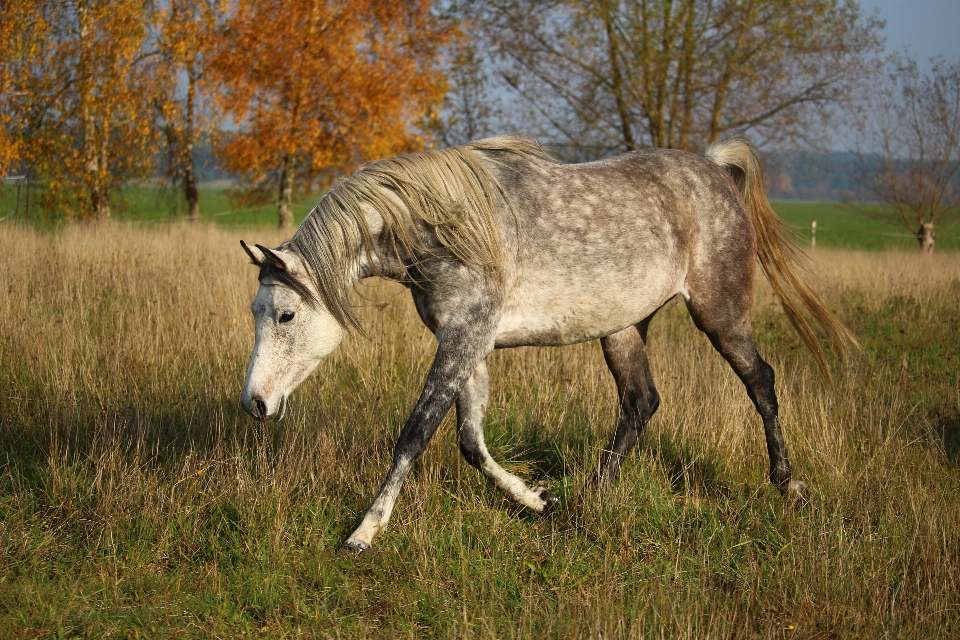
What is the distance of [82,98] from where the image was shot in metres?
12.9

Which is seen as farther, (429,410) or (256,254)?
(429,410)

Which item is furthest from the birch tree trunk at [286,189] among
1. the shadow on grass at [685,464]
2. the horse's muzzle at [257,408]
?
the horse's muzzle at [257,408]

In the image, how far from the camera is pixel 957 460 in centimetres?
435

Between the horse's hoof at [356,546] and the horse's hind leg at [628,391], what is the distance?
4.56 ft

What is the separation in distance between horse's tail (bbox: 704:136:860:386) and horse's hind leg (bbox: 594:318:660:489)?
2.98ft

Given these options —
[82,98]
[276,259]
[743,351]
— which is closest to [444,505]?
[276,259]

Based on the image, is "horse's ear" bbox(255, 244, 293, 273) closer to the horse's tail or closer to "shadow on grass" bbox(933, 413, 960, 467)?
the horse's tail

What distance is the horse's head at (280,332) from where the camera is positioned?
3.19 meters

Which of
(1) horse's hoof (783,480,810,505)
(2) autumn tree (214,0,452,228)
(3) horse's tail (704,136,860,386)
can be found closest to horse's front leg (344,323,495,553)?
(1) horse's hoof (783,480,810,505)

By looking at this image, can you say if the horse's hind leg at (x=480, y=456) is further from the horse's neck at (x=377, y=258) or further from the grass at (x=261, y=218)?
the grass at (x=261, y=218)

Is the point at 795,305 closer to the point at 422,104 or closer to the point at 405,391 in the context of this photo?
the point at 405,391

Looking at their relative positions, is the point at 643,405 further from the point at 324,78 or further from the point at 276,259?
the point at 324,78

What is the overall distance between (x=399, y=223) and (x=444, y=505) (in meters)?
1.40

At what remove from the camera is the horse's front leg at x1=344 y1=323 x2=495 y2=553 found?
325 cm
